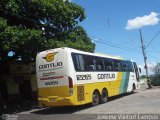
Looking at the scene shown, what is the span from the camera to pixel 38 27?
22266 mm

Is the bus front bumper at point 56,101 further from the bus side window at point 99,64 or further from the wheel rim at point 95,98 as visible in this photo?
the bus side window at point 99,64

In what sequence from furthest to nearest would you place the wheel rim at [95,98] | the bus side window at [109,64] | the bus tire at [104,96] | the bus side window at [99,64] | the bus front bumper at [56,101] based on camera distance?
the bus side window at [109,64]
the bus tire at [104,96]
the bus side window at [99,64]
the wheel rim at [95,98]
the bus front bumper at [56,101]

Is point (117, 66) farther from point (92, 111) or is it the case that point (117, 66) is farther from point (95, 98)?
point (92, 111)

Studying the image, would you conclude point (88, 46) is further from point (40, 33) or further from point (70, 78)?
point (70, 78)

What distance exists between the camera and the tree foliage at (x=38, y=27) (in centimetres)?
1850

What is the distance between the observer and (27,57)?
71.7 ft

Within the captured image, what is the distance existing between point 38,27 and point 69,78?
262 inches

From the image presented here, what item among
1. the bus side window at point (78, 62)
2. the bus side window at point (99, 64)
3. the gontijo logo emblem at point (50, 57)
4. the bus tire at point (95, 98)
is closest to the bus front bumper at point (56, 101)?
the bus side window at point (78, 62)

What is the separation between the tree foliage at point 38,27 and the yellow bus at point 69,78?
63.8 inches

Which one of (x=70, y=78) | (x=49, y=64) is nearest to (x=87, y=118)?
(x=70, y=78)

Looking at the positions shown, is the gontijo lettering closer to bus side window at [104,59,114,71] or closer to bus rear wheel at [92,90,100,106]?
bus side window at [104,59,114,71]

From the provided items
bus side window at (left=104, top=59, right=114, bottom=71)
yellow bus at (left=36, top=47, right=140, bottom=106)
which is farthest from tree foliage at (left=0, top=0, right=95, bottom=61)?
bus side window at (left=104, top=59, right=114, bottom=71)

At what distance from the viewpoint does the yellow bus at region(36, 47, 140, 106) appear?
1686 centimetres

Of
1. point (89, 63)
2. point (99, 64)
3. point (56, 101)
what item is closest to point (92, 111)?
point (56, 101)
